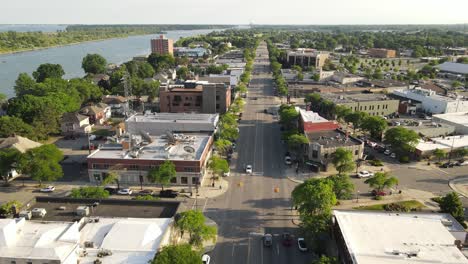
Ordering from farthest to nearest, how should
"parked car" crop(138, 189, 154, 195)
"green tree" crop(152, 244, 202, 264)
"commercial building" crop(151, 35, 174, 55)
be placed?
"commercial building" crop(151, 35, 174, 55) < "parked car" crop(138, 189, 154, 195) < "green tree" crop(152, 244, 202, 264)

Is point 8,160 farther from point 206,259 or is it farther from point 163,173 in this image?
point 206,259

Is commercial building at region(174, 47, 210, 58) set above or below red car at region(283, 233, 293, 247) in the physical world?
above

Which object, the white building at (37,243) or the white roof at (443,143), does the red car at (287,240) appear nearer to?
the white building at (37,243)

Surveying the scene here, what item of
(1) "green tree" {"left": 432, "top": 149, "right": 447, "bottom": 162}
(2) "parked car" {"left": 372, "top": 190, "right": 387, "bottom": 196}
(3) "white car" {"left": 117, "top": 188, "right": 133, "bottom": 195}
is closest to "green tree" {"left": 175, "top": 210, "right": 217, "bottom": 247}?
(3) "white car" {"left": 117, "top": 188, "right": 133, "bottom": 195}

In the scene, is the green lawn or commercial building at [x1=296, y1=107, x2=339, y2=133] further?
commercial building at [x1=296, y1=107, x2=339, y2=133]

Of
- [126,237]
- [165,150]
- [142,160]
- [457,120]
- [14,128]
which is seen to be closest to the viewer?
[126,237]

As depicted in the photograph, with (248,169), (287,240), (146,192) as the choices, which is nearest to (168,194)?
(146,192)

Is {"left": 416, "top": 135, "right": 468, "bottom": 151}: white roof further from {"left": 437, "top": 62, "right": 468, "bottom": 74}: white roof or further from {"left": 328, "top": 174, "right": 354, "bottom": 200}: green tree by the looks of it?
{"left": 437, "top": 62, "right": 468, "bottom": 74}: white roof
